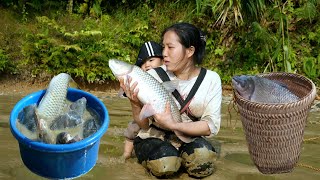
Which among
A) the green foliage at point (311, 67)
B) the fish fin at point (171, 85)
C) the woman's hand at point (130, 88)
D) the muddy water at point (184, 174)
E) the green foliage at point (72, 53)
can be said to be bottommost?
the green foliage at point (311, 67)

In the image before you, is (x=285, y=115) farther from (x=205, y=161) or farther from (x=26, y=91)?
(x=26, y=91)

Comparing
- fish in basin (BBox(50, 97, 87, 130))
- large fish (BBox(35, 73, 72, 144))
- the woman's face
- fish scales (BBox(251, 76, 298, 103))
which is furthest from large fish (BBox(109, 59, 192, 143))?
fish scales (BBox(251, 76, 298, 103))

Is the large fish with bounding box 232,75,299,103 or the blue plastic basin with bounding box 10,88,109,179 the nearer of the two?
the blue plastic basin with bounding box 10,88,109,179

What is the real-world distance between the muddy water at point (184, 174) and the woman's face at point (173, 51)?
978 mm

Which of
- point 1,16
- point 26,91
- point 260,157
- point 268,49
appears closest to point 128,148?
point 260,157

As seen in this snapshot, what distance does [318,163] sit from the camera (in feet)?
16.4

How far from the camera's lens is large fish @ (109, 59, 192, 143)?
12.7 feet

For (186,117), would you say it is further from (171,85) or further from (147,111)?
(147,111)

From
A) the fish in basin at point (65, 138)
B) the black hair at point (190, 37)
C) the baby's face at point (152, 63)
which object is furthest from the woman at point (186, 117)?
the fish in basin at point (65, 138)

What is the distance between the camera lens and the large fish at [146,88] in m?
3.86

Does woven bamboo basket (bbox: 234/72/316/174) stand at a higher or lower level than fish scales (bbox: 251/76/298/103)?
lower

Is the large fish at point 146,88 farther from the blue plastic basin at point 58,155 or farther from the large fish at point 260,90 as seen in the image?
the large fish at point 260,90

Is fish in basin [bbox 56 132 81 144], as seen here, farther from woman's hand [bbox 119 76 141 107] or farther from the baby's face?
the baby's face

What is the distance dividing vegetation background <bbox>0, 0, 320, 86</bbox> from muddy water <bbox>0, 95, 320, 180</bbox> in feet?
8.91
